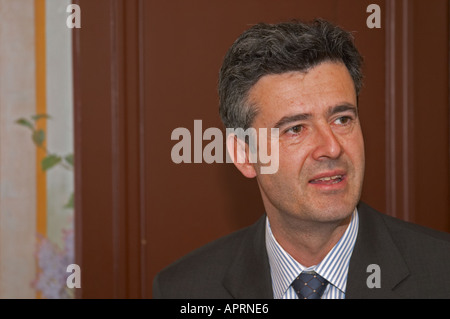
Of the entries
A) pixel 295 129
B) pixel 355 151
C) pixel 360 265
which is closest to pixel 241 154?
pixel 295 129

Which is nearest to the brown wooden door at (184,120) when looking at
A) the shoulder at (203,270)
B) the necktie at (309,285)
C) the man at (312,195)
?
the shoulder at (203,270)

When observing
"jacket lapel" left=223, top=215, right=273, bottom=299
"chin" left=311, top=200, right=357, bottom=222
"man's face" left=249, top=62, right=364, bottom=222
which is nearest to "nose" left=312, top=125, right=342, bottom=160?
"man's face" left=249, top=62, right=364, bottom=222

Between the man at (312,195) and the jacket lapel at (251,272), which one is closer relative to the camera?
the man at (312,195)

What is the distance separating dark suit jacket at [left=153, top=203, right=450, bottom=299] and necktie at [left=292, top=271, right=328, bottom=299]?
0.08 m

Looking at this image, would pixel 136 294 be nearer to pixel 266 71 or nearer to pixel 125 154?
pixel 125 154

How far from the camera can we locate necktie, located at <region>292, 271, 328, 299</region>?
5.32 feet

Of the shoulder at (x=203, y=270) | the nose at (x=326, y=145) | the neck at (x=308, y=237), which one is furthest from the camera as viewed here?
the shoulder at (x=203, y=270)

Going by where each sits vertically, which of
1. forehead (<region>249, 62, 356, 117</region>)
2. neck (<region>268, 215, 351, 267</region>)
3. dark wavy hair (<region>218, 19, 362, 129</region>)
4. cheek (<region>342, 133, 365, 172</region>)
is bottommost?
neck (<region>268, 215, 351, 267</region>)

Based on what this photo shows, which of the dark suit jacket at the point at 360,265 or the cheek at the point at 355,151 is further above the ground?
the cheek at the point at 355,151

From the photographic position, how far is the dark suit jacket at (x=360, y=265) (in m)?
1.54

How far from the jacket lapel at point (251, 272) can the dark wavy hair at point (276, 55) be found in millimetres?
345

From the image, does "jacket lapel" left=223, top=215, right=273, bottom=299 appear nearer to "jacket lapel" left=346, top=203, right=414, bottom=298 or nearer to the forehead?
"jacket lapel" left=346, top=203, right=414, bottom=298

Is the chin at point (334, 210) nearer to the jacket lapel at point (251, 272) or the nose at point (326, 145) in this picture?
the nose at point (326, 145)

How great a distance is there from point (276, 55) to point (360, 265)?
1.93 feet
